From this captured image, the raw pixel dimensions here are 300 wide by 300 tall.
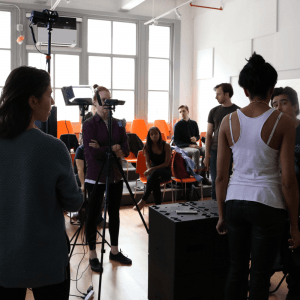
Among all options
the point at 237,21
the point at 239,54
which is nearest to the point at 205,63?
the point at 239,54

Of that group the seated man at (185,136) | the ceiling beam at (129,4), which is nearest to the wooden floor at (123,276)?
the seated man at (185,136)

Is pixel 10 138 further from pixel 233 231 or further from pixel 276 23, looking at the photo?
pixel 276 23

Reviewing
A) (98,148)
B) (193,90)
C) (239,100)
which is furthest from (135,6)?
(98,148)

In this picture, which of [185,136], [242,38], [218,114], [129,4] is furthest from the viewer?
[129,4]

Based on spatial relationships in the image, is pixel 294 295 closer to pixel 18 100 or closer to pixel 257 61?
pixel 257 61

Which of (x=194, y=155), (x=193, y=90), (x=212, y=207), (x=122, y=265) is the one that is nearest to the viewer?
(x=212, y=207)

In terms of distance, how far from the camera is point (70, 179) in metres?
1.26

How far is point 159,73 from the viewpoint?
9.58 metres

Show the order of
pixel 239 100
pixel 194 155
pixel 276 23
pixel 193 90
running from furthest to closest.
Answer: pixel 193 90, pixel 239 100, pixel 276 23, pixel 194 155

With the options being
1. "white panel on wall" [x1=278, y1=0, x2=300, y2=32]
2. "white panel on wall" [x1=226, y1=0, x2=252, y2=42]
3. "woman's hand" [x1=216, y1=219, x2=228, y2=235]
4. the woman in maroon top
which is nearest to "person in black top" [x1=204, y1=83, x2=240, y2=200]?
the woman in maroon top

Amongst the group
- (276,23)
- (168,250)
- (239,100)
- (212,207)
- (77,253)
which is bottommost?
(77,253)

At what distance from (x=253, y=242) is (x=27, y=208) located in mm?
975

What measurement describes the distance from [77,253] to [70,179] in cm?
232

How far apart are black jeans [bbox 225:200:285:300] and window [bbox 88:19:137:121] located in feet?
24.1
